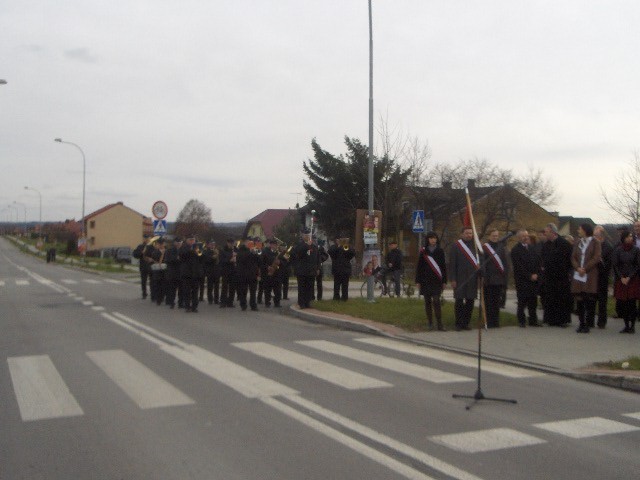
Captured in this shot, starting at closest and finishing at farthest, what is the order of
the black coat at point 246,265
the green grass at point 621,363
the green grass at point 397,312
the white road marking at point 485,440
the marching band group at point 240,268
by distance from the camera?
the white road marking at point 485,440
the green grass at point 621,363
the green grass at point 397,312
the marching band group at point 240,268
the black coat at point 246,265

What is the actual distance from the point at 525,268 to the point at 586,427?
22.8 ft

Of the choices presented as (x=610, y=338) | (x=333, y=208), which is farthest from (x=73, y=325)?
(x=333, y=208)

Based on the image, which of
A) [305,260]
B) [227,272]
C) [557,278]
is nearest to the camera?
[557,278]

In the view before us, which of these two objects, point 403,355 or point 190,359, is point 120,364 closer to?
point 190,359

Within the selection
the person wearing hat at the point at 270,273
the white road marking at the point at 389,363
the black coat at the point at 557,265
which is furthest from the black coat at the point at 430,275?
the person wearing hat at the point at 270,273

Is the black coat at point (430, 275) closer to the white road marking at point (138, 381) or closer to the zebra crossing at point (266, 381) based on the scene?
the zebra crossing at point (266, 381)

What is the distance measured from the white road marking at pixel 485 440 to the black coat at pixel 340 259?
36.1 ft

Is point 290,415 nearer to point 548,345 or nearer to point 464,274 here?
point 548,345

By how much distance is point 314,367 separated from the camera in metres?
8.89

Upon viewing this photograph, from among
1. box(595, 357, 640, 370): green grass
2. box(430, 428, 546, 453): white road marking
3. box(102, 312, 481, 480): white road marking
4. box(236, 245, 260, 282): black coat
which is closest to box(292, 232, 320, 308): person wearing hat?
box(236, 245, 260, 282): black coat

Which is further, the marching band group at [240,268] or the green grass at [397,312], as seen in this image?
the marching band group at [240,268]

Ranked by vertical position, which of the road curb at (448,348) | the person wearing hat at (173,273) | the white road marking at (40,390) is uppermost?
the person wearing hat at (173,273)

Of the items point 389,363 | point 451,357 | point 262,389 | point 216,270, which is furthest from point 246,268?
point 262,389

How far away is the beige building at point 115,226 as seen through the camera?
105875mm
